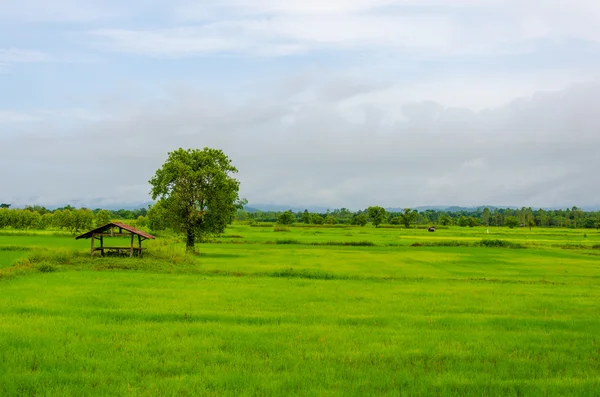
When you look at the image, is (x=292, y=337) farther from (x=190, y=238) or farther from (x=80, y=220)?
(x=80, y=220)

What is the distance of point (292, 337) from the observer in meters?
13.0

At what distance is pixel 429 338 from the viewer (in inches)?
514

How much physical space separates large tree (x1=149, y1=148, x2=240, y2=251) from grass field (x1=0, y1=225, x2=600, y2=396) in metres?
19.9

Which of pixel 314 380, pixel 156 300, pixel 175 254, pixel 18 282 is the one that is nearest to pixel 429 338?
pixel 314 380

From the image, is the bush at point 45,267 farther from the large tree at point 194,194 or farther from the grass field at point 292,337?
the large tree at point 194,194

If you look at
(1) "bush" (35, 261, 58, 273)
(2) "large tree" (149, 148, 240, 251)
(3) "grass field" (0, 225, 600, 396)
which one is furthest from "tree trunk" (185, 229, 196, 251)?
(3) "grass field" (0, 225, 600, 396)

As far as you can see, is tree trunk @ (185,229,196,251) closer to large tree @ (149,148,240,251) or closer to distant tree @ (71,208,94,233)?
large tree @ (149,148,240,251)

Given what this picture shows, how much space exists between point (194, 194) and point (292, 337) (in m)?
35.8

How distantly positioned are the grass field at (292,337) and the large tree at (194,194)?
1993 centimetres

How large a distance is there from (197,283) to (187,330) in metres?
11.7

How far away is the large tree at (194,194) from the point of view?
46125 millimetres

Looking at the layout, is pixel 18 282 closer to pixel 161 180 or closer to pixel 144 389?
pixel 144 389

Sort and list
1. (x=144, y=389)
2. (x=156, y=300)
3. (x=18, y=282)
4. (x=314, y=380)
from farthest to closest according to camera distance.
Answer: (x=18, y=282)
(x=156, y=300)
(x=314, y=380)
(x=144, y=389)

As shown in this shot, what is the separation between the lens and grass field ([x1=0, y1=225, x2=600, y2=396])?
9383mm
